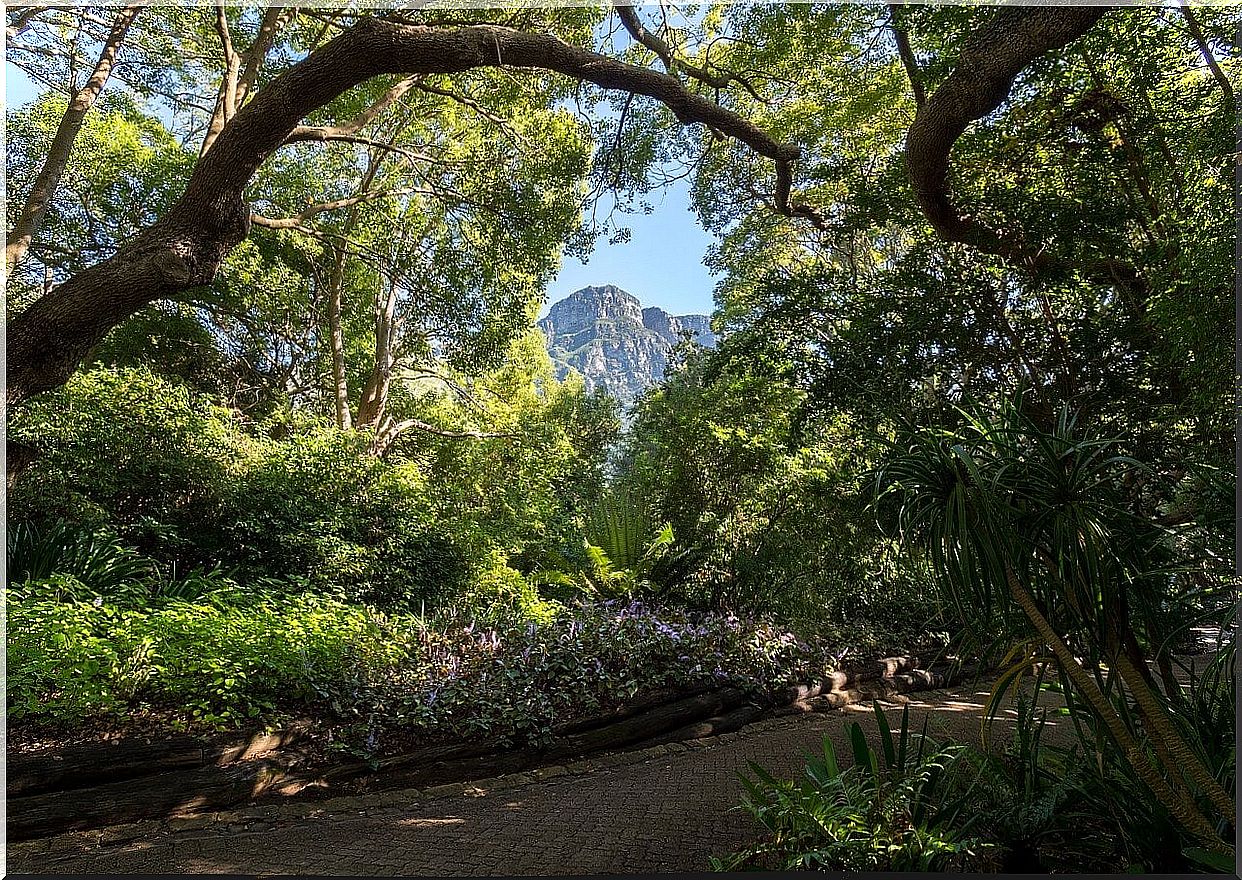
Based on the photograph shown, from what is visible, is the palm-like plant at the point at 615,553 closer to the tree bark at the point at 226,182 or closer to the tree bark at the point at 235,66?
the tree bark at the point at 226,182

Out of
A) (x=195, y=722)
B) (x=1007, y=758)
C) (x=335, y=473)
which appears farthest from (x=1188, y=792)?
(x=335, y=473)

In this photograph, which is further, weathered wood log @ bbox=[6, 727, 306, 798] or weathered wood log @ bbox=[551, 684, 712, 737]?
weathered wood log @ bbox=[551, 684, 712, 737]

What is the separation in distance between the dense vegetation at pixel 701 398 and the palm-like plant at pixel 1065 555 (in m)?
0.02

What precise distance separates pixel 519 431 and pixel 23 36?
19.3 ft

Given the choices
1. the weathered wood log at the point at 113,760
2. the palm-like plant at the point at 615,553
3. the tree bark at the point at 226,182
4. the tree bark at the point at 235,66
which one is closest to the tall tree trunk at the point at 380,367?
the tree bark at the point at 235,66

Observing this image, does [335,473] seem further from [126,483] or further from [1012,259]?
[1012,259]

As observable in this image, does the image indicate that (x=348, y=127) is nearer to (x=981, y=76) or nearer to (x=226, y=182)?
(x=226, y=182)

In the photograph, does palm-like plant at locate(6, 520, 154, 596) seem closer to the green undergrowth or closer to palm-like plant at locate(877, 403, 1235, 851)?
the green undergrowth

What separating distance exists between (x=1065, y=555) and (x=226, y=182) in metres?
2.99

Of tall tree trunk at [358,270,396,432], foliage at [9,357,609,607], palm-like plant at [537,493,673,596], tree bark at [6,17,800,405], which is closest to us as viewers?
tree bark at [6,17,800,405]

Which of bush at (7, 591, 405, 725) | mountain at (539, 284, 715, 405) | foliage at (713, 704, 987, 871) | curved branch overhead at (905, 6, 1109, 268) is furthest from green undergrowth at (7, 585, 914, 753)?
mountain at (539, 284, 715, 405)

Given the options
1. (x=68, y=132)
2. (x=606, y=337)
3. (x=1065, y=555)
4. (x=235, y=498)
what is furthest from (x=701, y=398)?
(x=606, y=337)

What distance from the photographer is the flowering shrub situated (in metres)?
2.53

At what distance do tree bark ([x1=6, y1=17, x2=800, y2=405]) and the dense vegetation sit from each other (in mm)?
14
